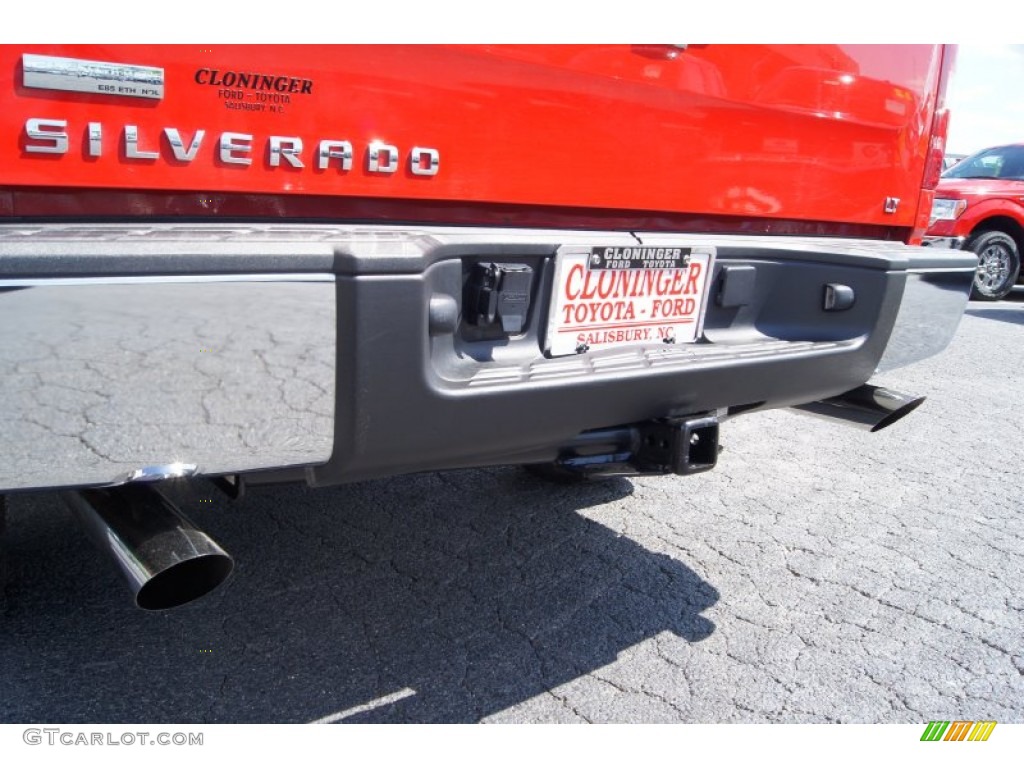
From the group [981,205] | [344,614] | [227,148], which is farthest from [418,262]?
[981,205]

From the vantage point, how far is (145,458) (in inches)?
63.7

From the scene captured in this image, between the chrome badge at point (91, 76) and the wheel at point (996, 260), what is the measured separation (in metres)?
10.6

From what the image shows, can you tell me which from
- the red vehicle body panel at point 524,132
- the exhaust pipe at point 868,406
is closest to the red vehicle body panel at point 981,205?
the exhaust pipe at point 868,406

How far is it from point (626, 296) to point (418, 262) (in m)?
0.65

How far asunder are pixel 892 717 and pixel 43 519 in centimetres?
261

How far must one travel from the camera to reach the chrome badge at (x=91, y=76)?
1522 mm

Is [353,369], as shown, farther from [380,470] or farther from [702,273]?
[702,273]

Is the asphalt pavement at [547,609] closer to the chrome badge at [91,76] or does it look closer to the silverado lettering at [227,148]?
the silverado lettering at [227,148]

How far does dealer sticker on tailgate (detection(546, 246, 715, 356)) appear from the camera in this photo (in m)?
2.07

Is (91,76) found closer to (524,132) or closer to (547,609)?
(524,132)

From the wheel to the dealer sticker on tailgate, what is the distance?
943 centimetres

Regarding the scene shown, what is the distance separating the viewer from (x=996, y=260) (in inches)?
410

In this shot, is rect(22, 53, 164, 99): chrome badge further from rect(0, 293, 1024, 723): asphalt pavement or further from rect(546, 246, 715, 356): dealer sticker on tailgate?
rect(0, 293, 1024, 723): asphalt pavement

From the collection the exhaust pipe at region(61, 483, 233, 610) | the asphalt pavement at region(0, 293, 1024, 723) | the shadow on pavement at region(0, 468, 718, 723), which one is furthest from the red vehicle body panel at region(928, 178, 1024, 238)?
the exhaust pipe at region(61, 483, 233, 610)
